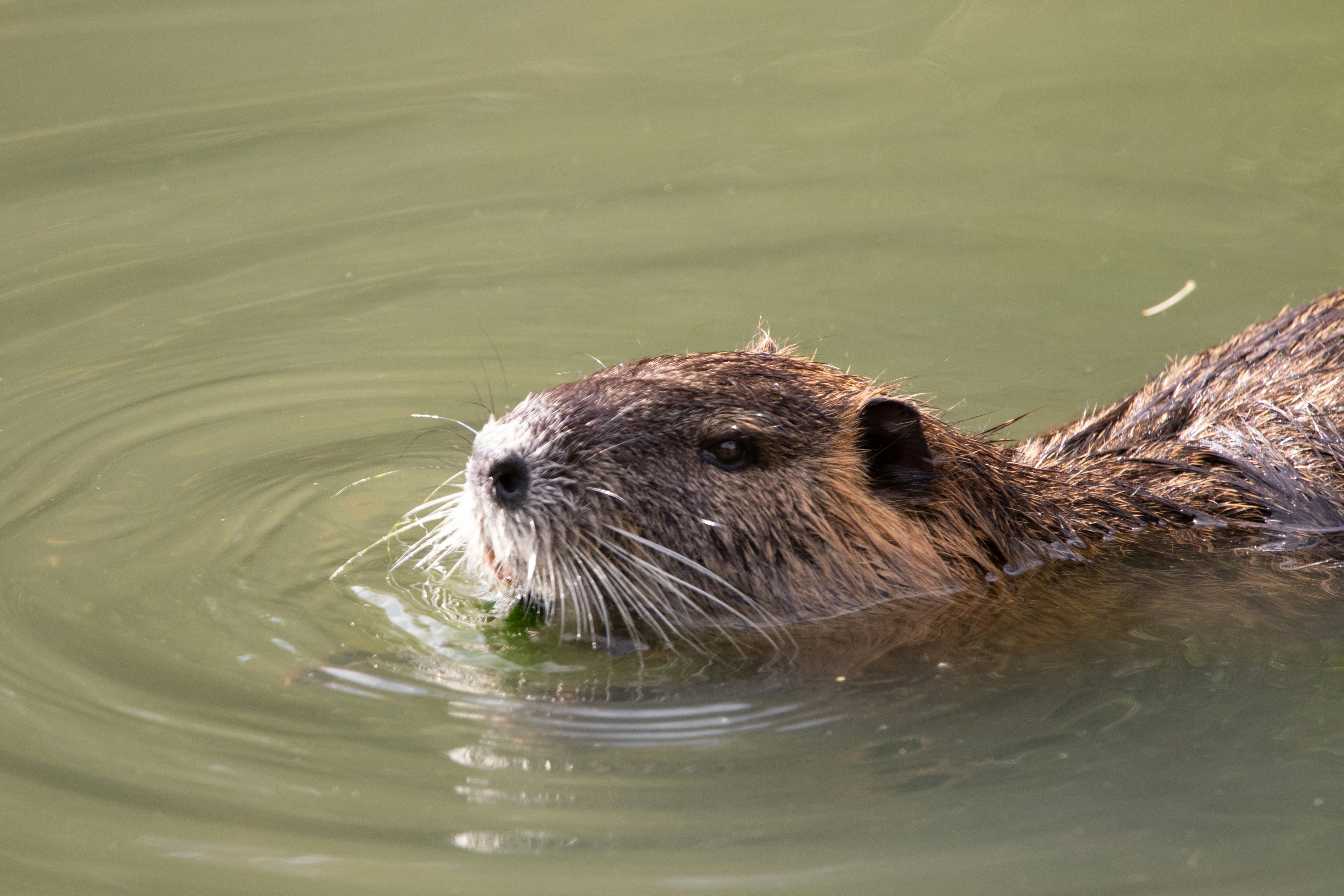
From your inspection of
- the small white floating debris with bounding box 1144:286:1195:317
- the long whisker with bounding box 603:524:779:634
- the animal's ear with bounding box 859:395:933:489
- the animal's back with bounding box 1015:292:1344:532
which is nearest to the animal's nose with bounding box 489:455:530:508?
the long whisker with bounding box 603:524:779:634

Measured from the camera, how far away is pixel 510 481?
372cm

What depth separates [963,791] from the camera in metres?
3.33

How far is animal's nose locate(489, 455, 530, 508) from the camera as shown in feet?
12.1

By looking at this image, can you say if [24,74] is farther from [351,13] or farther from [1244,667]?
[1244,667]

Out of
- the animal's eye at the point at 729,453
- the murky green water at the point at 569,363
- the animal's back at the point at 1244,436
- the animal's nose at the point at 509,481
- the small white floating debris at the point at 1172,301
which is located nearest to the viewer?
the murky green water at the point at 569,363

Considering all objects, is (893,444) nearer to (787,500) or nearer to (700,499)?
(787,500)

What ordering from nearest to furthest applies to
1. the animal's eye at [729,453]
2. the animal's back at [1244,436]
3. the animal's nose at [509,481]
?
the animal's nose at [509,481] < the animal's eye at [729,453] < the animal's back at [1244,436]

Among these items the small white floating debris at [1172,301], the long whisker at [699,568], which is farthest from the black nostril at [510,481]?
the small white floating debris at [1172,301]

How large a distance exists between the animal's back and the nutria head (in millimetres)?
848

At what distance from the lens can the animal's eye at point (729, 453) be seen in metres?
3.93

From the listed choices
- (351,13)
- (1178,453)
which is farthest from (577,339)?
(351,13)

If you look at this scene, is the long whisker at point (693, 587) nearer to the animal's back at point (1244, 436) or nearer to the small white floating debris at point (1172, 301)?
the animal's back at point (1244, 436)

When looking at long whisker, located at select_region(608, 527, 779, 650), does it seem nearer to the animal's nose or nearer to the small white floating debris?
the animal's nose

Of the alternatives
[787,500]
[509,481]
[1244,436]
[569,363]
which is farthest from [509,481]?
[569,363]
